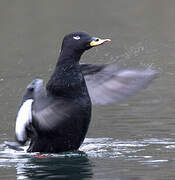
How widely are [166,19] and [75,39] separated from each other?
12.6m

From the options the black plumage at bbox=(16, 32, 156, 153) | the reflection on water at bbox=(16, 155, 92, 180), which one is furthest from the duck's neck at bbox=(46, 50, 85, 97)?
the reflection on water at bbox=(16, 155, 92, 180)

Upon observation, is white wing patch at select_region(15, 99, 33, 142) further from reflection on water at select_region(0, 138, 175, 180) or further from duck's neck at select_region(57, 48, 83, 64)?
duck's neck at select_region(57, 48, 83, 64)

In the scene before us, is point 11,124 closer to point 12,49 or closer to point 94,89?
point 94,89

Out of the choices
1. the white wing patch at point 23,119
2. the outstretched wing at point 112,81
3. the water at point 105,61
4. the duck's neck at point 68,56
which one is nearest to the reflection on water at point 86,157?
the water at point 105,61

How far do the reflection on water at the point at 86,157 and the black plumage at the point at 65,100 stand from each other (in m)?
0.21

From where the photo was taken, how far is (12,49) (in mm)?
19094

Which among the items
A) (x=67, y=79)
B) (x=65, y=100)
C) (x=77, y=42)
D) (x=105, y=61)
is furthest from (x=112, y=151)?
(x=105, y=61)

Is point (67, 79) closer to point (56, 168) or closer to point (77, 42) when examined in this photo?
point (77, 42)

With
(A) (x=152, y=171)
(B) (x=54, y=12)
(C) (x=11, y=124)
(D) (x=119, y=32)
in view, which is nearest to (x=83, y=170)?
(A) (x=152, y=171)

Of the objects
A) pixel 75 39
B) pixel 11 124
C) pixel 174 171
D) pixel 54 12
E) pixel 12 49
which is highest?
pixel 54 12

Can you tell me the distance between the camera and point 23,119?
363 inches

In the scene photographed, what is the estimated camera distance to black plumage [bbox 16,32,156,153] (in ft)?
30.1

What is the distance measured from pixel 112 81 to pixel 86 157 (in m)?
1.18

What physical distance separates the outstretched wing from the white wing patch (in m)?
1.18
